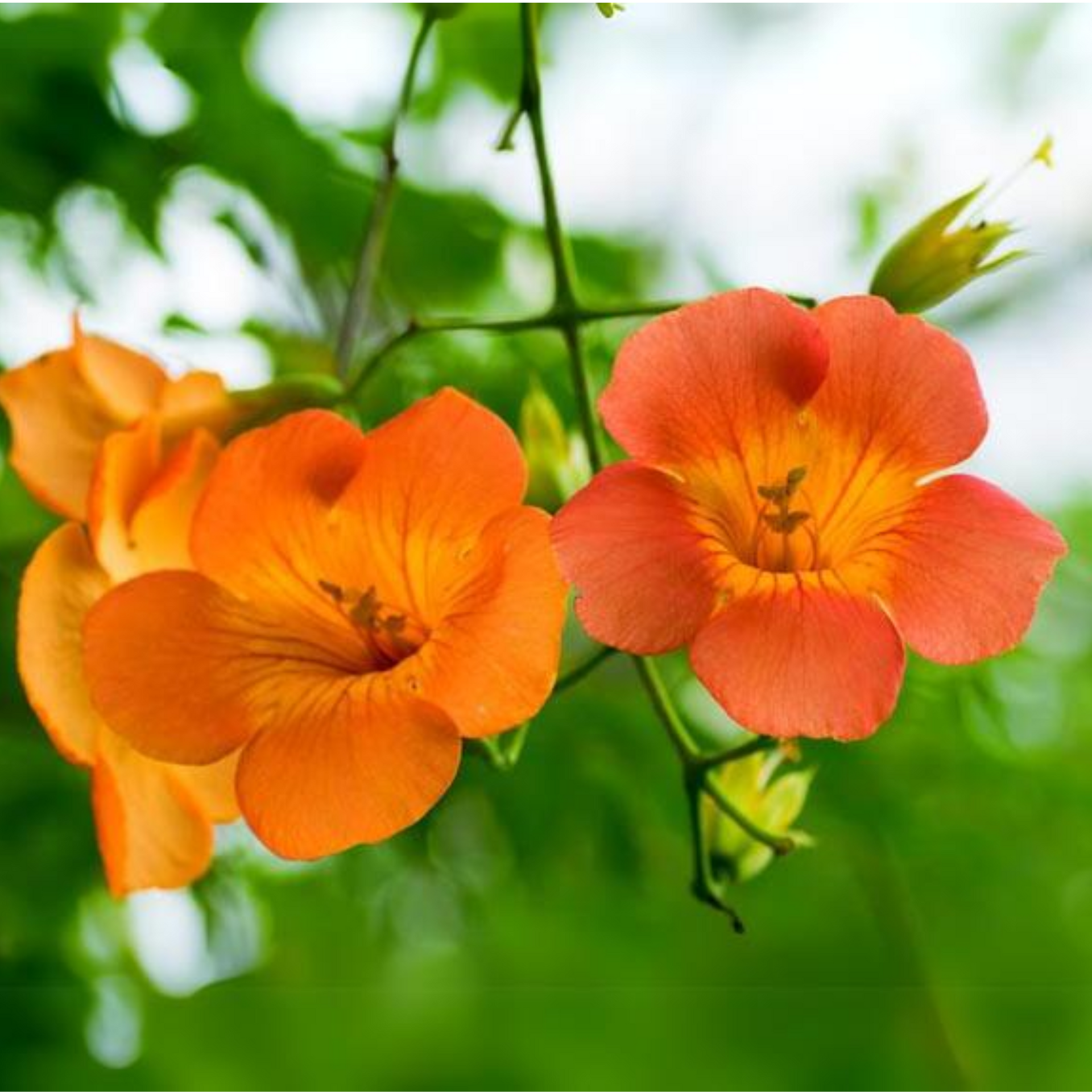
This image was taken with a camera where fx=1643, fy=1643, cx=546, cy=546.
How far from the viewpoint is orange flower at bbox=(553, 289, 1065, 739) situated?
67cm

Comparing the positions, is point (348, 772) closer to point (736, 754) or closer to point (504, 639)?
point (504, 639)

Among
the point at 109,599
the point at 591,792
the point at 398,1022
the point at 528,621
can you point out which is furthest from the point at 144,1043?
the point at 528,621

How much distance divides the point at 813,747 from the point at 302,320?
1.95ft

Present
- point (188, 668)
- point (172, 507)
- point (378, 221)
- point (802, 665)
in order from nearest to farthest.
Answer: point (802, 665) → point (188, 668) → point (172, 507) → point (378, 221)

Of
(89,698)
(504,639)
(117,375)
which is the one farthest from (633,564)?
(117,375)

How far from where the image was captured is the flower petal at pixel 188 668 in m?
0.76

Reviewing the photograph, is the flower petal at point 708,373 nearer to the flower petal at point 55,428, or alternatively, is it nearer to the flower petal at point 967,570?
the flower petal at point 967,570

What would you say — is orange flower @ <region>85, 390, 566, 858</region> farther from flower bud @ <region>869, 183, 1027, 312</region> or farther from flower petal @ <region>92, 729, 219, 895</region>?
flower bud @ <region>869, 183, 1027, 312</region>

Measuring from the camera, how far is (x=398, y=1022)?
156cm

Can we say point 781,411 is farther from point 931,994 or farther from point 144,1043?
point 144,1043

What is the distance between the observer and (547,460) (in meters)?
0.86

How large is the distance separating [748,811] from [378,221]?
0.44 meters

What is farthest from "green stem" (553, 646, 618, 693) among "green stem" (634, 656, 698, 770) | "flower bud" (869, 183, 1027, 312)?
"flower bud" (869, 183, 1027, 312)

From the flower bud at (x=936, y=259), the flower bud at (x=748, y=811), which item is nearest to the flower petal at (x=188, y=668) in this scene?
the flower bud at (x=748, y=811)
